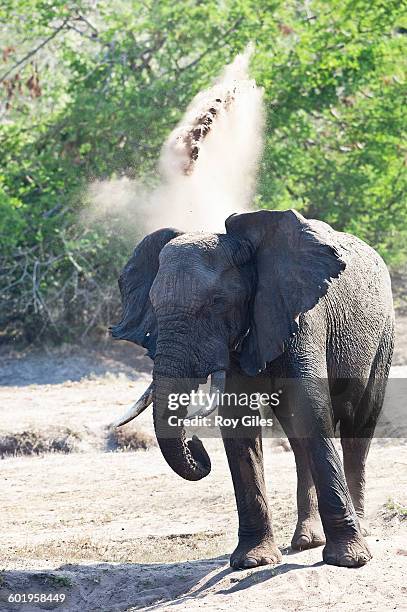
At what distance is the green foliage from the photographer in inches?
Answer: 686

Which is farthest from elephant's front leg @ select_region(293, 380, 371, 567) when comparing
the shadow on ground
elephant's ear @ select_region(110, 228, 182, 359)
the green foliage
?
the green foliage

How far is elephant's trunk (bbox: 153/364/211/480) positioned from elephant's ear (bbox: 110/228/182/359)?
31.1 inches

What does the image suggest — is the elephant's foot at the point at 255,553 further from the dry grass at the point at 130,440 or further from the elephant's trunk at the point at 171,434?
the dry grass at the point at 130,440

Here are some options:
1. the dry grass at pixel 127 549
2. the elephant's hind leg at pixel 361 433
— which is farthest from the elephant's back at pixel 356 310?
the dry grass at pixel 127 549

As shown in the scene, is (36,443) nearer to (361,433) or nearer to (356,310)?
(361,433)

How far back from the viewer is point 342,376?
7.36 metres

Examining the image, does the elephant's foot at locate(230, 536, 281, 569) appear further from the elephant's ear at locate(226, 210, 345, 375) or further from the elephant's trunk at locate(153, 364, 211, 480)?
the elephant's ear at locate(226, 210, 345, 375)

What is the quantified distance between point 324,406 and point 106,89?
11727mm

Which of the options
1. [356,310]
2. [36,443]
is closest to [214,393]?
[356,310]

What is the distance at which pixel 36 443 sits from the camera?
40.2 ft

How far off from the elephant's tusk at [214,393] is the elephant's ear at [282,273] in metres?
0.33

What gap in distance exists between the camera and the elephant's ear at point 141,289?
711cm

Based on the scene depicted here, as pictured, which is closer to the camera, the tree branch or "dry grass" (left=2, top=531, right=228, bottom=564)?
"dry grass" (left=2, top=531, right=228, bottom=564)

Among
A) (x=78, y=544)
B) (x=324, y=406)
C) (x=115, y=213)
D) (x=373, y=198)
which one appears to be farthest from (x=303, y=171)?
(x=324, y=406)
